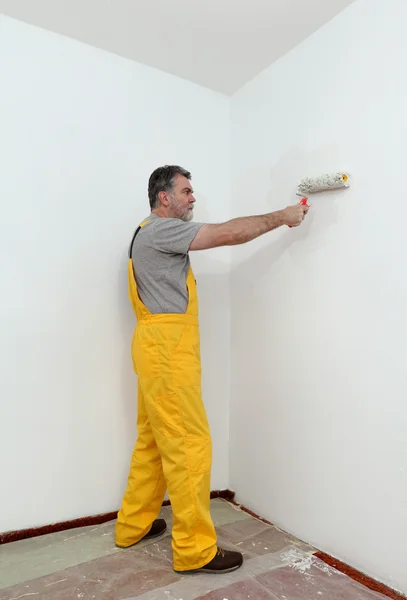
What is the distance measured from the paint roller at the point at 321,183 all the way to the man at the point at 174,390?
9 centimetres

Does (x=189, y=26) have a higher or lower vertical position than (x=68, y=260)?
higher

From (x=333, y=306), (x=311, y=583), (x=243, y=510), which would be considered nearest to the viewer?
(x=311, y=583)

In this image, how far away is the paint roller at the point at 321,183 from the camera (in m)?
1.71

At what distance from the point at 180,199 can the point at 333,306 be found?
75 cm

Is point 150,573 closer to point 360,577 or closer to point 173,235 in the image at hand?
point 360,577

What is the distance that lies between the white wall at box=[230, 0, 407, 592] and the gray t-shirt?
550 millimetres

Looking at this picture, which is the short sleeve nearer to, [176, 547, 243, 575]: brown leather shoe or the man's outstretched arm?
the man's outstretched arm

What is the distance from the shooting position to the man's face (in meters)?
1.86

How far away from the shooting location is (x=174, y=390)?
63.5 inches

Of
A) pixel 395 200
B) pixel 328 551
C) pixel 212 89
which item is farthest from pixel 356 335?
pixel 212 89

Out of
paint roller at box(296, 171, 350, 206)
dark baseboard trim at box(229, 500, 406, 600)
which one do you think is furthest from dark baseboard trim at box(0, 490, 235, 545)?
paint roller at box(296, 171, 350, 206)

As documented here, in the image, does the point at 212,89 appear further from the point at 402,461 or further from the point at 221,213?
the point at 402,461

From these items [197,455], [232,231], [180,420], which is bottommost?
[197,455]

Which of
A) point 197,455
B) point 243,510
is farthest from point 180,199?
point 243,510
